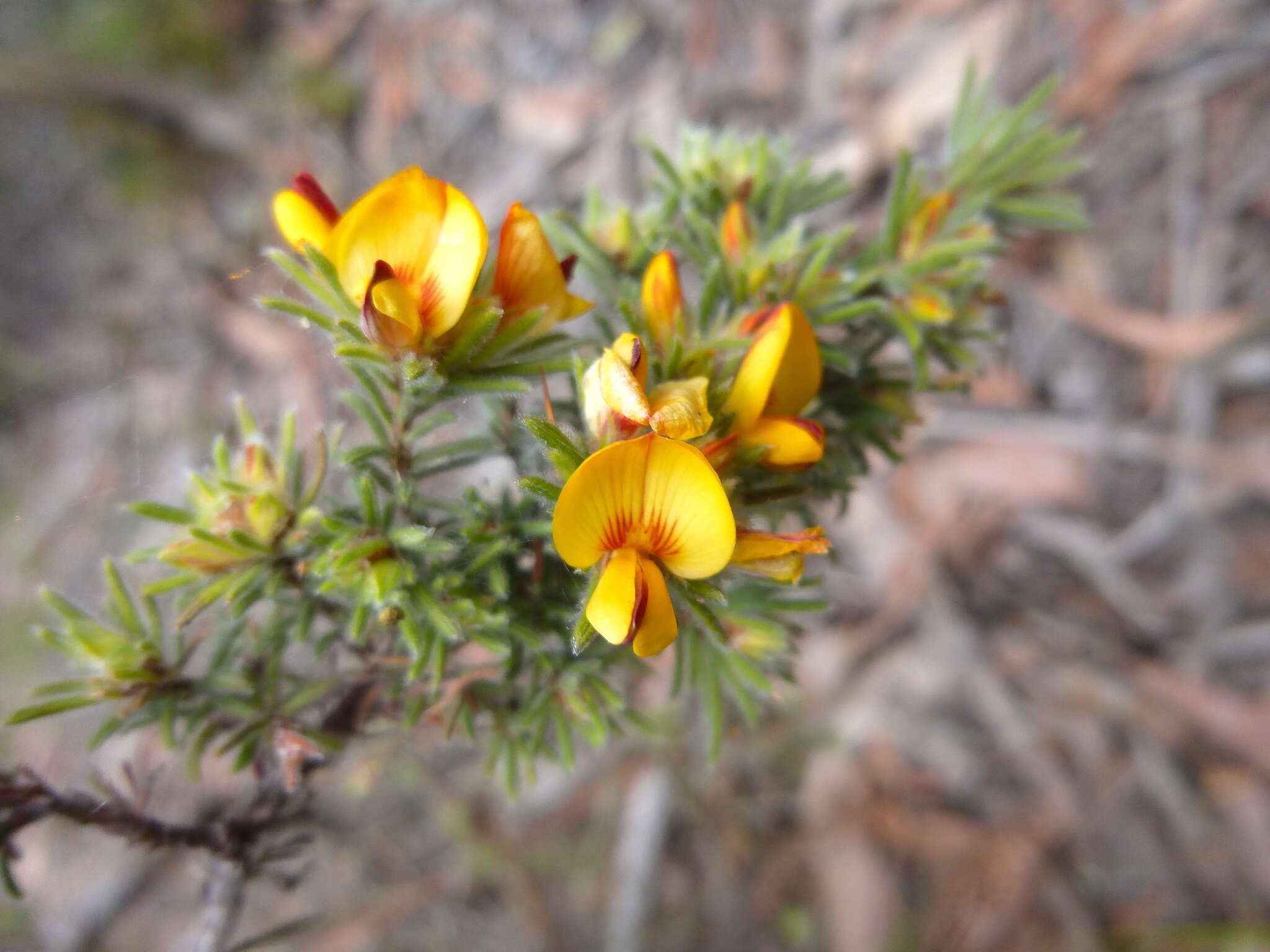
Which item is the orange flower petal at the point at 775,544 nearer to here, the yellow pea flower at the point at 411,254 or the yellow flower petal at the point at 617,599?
the yellow flower petal at the point at 617,599

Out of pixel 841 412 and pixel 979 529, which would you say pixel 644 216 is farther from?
pixel 979 529

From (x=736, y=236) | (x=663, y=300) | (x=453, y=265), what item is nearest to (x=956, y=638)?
(x=736, y=236)

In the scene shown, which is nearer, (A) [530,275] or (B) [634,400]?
(B) [634,400]

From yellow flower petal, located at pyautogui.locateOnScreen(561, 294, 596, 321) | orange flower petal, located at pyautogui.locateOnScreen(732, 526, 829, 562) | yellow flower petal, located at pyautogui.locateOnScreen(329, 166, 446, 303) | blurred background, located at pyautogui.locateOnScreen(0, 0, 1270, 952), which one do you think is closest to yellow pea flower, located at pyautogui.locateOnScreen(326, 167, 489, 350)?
yellow flower petal, located at pyautogui.locateOnScreen(329, 166, 446, 303)

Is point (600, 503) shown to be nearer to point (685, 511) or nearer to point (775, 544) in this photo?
point (685, 511)

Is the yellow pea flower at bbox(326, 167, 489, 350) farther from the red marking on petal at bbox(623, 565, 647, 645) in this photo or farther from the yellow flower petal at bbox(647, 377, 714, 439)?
the red marking on petal at bbox(623, 565, 647, 645)

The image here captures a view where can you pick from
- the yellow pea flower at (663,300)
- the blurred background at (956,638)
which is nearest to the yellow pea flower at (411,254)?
the yellow pea flower at (663,300)

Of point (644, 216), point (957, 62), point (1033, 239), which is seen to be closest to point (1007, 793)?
point (1033, 239)
